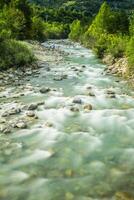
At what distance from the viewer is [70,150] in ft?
51.1

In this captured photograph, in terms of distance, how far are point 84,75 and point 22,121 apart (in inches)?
666

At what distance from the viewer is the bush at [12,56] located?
35.4 metres

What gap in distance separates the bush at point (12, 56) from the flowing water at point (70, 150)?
9.42m

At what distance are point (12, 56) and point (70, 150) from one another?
74.3 feet

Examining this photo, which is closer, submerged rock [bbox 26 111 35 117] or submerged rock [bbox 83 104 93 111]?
submerged rock [bbox 26 111 35 117]

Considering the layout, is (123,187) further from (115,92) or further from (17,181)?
(115,92)

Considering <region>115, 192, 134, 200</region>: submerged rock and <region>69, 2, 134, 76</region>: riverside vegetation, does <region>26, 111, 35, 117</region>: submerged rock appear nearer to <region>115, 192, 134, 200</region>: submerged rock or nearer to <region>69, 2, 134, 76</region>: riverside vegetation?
<region>115, 192, 134, 200</region>: submerged rock

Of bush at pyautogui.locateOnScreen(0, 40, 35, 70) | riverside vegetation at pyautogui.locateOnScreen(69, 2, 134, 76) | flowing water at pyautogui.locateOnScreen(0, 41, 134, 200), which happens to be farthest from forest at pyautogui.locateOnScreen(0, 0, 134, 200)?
riverside vegetation at pyautogui.locateOnScreen(69, 2, 134, 76)

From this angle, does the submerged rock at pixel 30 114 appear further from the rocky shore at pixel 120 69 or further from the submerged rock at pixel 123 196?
the rocky shore at pixel 120 69

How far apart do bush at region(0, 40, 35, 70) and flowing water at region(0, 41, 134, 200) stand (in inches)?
371

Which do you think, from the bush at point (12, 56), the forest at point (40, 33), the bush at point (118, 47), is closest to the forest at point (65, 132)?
the bush at point (12, 56)

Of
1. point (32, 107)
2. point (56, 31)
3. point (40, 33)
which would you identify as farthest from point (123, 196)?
point (56, 31)

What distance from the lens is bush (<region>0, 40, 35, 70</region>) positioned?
35.4m

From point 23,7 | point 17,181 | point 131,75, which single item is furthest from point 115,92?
point 23,7
